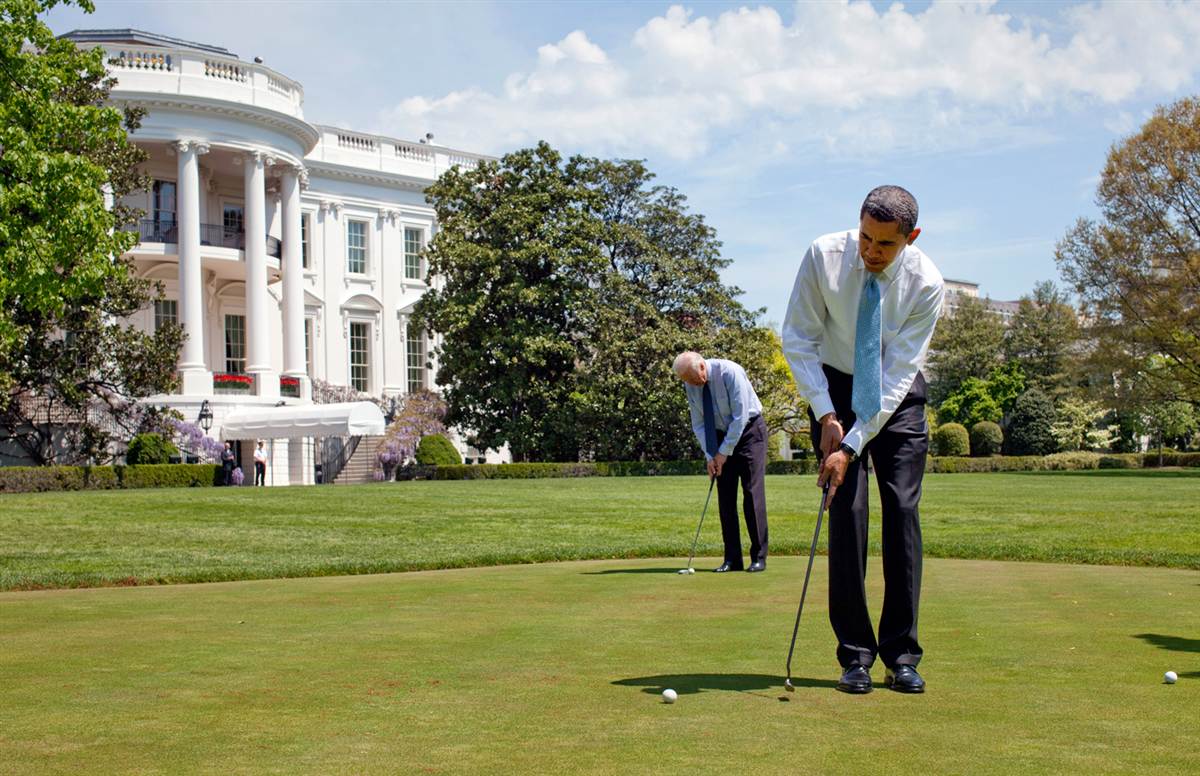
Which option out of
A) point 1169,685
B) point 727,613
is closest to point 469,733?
point 1169,685

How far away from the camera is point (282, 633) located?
6797mm

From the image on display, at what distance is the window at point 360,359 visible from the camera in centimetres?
6103

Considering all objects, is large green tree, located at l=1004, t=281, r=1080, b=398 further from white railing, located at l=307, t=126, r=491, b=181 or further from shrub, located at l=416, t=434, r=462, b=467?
shrub, located at l=416, t=434, r=462, b=467

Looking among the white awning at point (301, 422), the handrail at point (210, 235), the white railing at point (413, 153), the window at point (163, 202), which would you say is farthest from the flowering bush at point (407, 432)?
the white railing at point (413, 153)

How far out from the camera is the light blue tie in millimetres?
5203

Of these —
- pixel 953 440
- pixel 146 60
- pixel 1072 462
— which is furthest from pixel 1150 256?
pixel 146 60

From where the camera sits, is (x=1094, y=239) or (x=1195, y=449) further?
(x=1195, y=449)

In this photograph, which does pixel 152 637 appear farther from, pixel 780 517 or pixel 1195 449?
pixel 1195 449

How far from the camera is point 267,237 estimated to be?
174 ft

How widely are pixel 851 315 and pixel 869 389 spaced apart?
356 millimetres

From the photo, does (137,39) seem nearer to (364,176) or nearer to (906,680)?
(364,176)

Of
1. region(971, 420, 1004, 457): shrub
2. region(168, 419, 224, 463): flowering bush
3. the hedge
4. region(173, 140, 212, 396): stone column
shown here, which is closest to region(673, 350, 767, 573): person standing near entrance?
the hedge

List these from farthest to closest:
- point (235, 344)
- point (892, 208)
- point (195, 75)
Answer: point (235, 344)
point (195, 75)
point (892, 208)

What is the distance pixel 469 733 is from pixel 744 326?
153 feet
